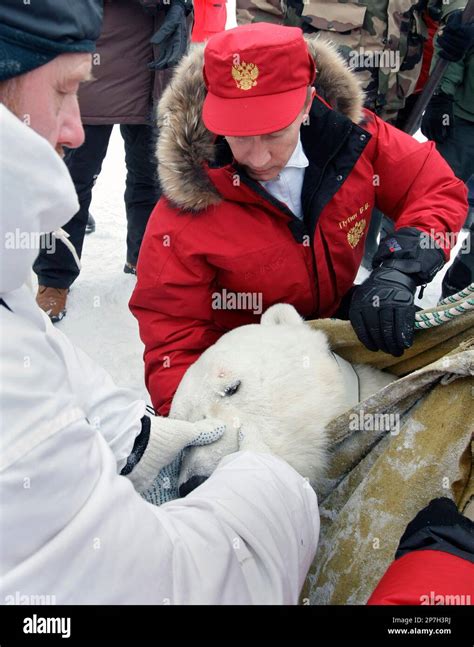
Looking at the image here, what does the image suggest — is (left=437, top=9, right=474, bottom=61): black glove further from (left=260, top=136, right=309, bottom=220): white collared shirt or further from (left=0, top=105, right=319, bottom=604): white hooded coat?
(left=0, top=105, right=319, bottom=604): white hooded coat

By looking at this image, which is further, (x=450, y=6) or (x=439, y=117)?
(x=439, y=117)

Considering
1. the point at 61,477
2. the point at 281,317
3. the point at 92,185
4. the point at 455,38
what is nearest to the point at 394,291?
the point at 281,317

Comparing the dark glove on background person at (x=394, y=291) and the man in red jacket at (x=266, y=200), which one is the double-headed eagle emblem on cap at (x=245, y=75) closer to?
the man in red jacket at (x=266, y=200)

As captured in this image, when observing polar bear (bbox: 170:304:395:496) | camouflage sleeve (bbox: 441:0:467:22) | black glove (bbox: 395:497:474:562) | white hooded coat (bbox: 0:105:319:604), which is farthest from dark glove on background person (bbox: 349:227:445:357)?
camouflage sleeve (bbox: 441:0:467:22)

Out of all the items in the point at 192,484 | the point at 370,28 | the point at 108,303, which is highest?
the point at 370,28

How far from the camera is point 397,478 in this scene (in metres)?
1.14

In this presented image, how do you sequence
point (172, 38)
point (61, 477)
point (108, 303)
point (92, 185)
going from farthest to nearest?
point (108, 303)
point (92, 185)
point (172, 38)
point (61, 477)

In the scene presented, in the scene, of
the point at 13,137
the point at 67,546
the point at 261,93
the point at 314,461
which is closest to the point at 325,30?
the point at 261,93

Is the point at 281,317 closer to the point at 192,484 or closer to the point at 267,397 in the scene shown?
the point at 267,397

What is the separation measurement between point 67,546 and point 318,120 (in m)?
1.26

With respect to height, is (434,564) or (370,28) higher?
(370,28)

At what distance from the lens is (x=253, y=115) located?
1368mm

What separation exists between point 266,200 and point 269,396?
523 millimetres
